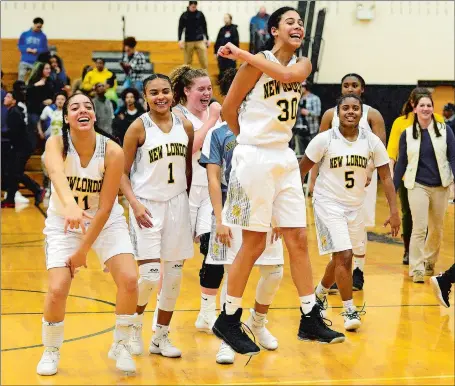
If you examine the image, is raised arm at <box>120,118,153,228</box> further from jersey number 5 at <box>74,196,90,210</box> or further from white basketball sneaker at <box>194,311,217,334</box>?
→ white basketball sneaker at <box>194,311,217,334</box>

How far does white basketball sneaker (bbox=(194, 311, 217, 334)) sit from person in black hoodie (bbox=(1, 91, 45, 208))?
883 cm

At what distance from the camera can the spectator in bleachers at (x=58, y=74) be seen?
1721 cm

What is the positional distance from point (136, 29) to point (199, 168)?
15.2m

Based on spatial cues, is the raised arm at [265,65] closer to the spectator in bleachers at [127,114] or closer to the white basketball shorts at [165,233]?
the white basketball shorts at [165,233]

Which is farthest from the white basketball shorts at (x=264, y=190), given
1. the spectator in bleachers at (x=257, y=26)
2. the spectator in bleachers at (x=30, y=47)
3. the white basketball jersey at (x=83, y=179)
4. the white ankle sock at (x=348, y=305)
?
the spectator in bleachers at (x=257, y=26)

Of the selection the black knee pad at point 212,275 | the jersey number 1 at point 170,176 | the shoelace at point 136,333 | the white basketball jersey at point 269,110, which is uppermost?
the white basketball jersey at point 269,110

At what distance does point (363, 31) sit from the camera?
2148 centimetres

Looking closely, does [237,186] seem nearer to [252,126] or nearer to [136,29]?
[252,126]

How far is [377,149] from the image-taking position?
711 cm

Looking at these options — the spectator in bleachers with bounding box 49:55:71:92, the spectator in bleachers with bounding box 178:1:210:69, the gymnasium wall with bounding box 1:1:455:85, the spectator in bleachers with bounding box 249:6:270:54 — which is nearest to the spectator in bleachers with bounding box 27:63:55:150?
the spectator in bleachers with bounding box 49:55:71:92

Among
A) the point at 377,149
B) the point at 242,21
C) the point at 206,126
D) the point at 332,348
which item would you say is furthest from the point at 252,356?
the point at 242,21

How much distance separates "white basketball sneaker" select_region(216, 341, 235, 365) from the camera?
5754 mm

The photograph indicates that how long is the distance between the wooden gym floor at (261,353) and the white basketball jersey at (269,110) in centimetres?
145

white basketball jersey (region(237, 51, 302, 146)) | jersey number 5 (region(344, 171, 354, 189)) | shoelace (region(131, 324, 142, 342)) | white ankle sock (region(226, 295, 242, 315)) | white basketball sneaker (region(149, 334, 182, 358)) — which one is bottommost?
white basketball sneaker (region(149, 334, 182, 358))
